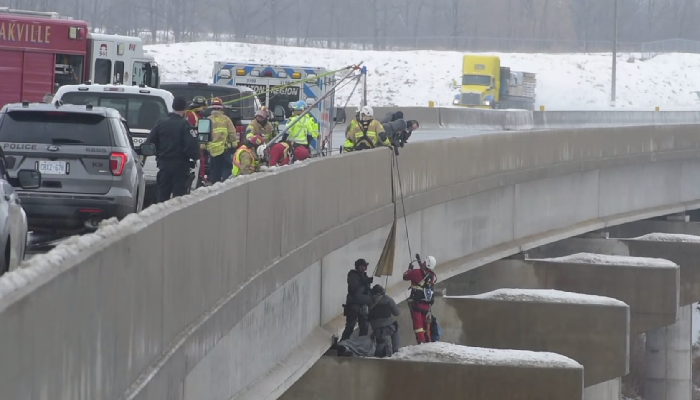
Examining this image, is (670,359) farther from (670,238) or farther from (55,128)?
(55,128)

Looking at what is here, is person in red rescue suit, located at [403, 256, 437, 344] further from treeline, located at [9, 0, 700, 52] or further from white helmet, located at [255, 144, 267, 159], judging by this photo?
treeline, located at [9, 0, 700, 52]

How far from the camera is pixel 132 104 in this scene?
17.7 metres

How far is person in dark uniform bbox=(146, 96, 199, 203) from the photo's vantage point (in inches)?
572

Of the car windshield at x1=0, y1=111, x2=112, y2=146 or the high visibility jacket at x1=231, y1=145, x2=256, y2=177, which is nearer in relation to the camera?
the car windshield at x1=0, y1=111, x2=112, y2=146

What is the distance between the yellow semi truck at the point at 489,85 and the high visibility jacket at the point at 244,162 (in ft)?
190

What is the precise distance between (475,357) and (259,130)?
459 centimetres

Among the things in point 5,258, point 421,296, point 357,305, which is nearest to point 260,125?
point 421,296

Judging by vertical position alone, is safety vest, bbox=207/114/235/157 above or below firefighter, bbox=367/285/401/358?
above

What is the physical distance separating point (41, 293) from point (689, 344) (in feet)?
93.5

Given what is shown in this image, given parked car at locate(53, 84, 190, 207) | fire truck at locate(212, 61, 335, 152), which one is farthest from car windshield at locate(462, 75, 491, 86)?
parked car at locate(53, 84, 190, 207)

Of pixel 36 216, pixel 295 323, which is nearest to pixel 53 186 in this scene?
pixel 36 216

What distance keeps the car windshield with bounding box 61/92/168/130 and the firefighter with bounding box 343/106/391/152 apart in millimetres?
2557

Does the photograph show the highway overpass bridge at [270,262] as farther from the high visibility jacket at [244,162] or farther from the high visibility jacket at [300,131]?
the high visibility jacket at [300,131]

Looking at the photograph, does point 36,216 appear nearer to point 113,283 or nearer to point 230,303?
point 230,303
